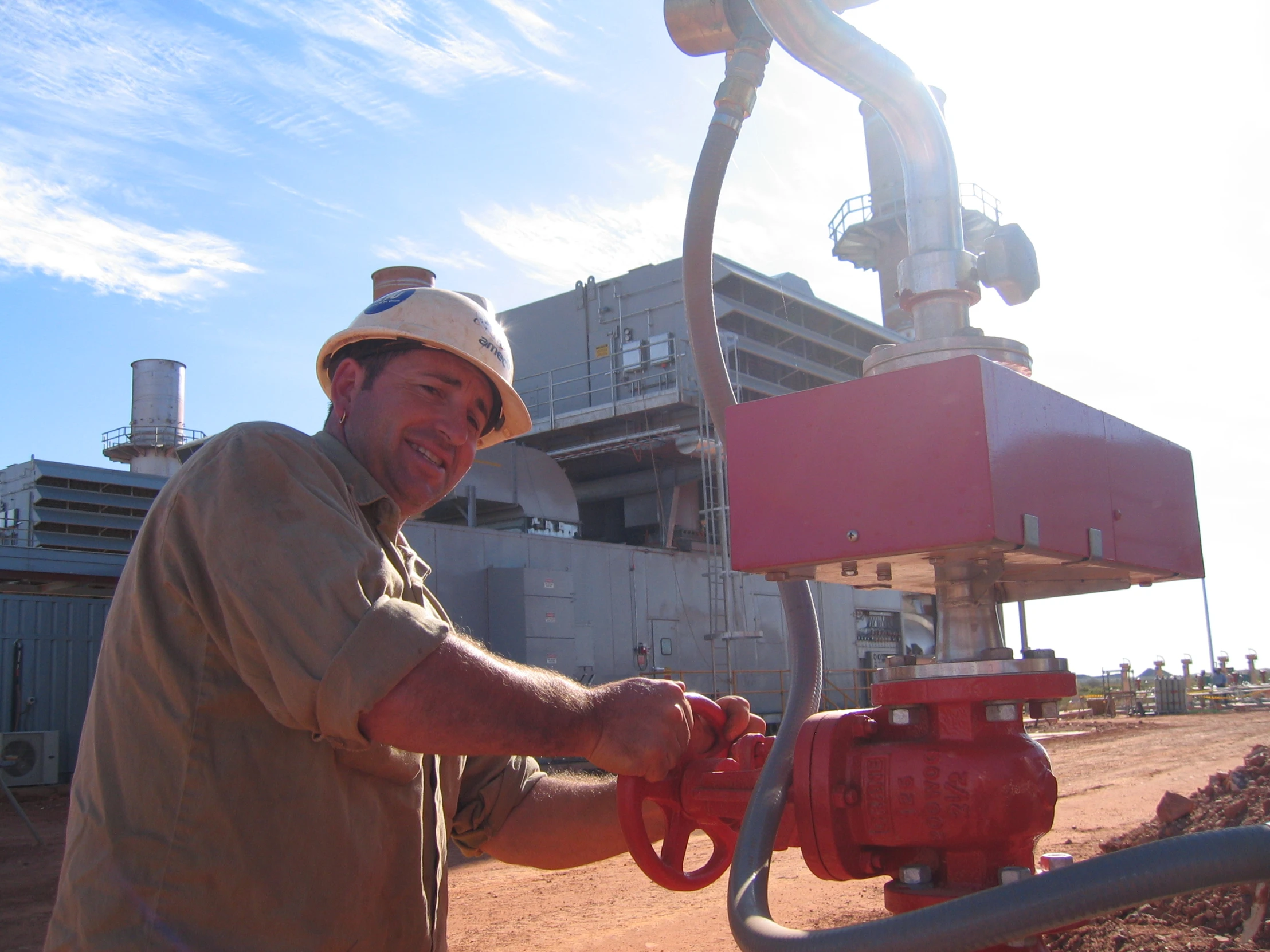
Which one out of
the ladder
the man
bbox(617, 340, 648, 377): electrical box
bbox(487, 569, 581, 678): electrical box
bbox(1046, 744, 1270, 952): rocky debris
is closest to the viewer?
the man

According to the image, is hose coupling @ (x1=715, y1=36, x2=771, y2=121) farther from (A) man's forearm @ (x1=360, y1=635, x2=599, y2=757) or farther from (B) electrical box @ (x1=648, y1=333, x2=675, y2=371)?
(B) electrical box @ (x1=648, y1=333, x2=675, y2=371)

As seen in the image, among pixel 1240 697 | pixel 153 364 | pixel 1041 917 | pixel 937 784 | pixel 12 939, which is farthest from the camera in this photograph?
pixel 1240 697

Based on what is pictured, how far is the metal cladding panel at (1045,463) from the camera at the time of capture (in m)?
1.52

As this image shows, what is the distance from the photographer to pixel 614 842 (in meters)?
2.56

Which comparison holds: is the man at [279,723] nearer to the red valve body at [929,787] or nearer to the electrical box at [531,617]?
the red valve body at [929,787]

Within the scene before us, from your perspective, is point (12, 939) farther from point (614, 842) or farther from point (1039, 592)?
point (1039, 592)

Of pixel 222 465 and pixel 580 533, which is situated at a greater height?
pixel 580 533

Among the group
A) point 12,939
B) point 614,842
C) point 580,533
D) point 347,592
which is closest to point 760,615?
point 580,533

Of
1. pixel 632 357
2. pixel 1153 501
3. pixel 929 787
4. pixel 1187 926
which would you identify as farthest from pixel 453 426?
pixel 632 357

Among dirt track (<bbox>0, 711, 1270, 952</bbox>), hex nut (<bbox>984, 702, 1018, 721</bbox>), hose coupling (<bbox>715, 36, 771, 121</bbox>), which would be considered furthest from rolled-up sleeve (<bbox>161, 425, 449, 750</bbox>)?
dirt track (<bbox>0, 711, 1270, 952</bbox>)

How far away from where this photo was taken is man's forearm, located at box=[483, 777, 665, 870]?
2562 millimetres

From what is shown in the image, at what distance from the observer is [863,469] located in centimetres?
162

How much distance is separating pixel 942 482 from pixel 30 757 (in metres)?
12.3

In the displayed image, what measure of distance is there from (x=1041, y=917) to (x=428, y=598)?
1.65 meters
